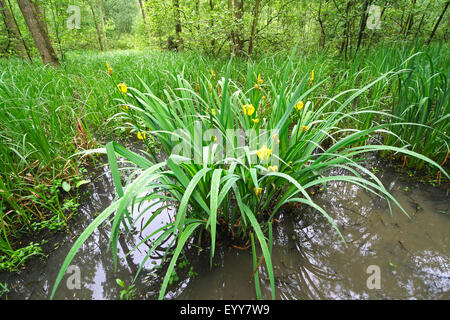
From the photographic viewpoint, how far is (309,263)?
0.97 metres

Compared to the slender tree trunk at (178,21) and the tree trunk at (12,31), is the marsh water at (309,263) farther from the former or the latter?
the tree trunk at (12,31)

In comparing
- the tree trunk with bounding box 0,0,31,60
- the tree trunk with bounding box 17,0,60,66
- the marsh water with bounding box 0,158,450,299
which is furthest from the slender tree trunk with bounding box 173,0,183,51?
the marsh water with bounding box 0,158,450,299

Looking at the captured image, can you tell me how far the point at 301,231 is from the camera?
3.72 feet

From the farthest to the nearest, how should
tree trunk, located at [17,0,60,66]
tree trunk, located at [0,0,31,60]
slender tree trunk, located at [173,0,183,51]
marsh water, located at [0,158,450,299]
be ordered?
tree trunk, located at [0,0,31,60], slender tree trunk, located at [173,0,183,51], tree trunk, located at [17,0,60,66], marsh water, located at [0,158,450,299]

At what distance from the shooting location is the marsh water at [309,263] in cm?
88

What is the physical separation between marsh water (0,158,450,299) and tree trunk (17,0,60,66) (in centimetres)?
381

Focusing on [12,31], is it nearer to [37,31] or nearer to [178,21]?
[37,31]

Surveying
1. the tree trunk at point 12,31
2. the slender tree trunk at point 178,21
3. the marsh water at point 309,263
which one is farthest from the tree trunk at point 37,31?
the marsh water at point 309,263

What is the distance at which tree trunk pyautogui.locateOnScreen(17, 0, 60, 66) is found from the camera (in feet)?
10.3

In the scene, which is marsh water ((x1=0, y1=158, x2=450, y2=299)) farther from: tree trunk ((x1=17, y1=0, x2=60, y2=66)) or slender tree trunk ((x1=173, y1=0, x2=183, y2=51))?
slender tree trunk ((x1=173, y1=0, x2=183, y2=51))
